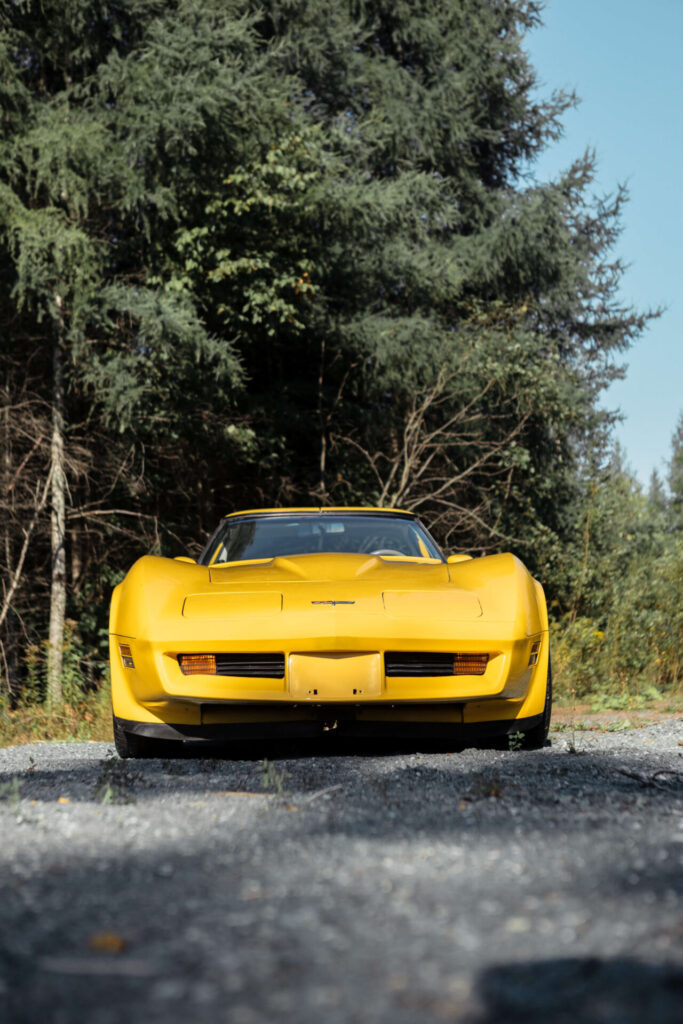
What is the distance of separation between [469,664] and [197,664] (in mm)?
1185

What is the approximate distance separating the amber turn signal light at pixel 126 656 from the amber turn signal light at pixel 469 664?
1444 mm

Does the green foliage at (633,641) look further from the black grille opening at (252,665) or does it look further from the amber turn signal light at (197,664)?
the amber turn signal light at (197,664)

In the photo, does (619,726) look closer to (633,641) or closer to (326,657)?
(326,657)

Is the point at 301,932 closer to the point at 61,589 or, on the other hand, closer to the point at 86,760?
the point at 86,760

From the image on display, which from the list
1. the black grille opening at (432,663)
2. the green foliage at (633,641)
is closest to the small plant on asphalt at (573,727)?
the green foliage at (633,641)

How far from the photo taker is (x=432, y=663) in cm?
425

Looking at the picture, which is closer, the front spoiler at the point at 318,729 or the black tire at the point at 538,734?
the front spoiler at the point at 318,729

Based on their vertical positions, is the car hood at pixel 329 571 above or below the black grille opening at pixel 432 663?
above

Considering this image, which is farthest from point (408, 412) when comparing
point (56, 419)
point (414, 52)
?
point (414, 52)

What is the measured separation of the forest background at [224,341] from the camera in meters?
10.9

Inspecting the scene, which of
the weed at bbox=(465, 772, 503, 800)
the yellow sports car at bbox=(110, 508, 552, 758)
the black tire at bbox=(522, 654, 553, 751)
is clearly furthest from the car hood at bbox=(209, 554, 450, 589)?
the weed at bbox=(465, 772, 503, 800)

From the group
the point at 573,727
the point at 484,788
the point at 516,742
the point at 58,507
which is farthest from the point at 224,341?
the point at 484,788

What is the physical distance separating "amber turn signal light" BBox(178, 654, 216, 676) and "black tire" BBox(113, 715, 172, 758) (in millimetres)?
508

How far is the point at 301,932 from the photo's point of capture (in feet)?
5.59
